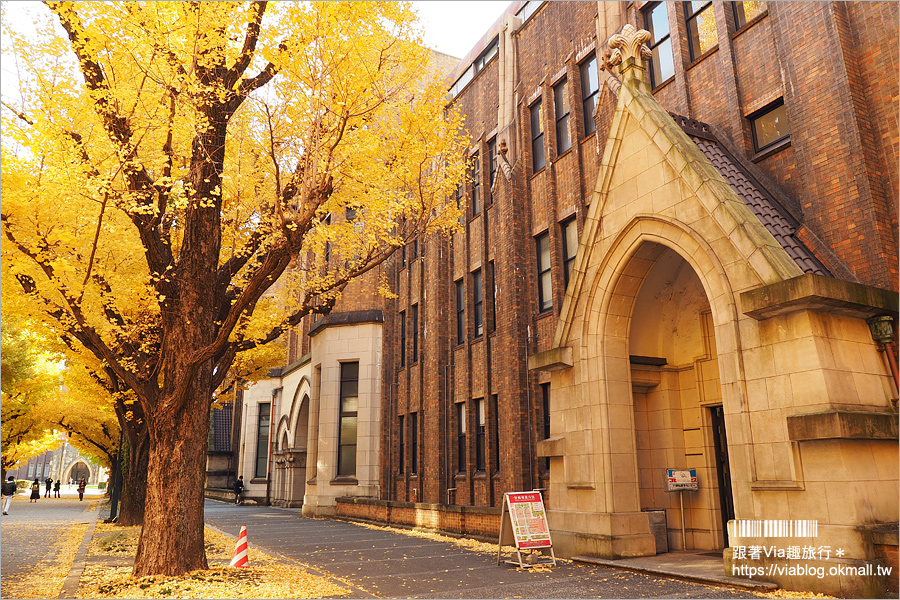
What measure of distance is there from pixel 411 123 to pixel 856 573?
9.44m

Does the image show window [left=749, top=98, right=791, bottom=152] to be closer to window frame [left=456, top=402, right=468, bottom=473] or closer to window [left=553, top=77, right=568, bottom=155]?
window [left=553, top=77, right=568, bottom=155]

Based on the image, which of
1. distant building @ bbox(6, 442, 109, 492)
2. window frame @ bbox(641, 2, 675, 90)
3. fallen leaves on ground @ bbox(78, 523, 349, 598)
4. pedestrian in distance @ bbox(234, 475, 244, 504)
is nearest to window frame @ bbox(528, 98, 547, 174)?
window frame @ bbox(641, 2, 675, 90)

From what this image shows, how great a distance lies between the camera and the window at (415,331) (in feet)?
77.4

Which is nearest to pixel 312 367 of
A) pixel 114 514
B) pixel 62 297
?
pixel 114 514

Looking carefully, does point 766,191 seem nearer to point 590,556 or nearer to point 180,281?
point 590,556

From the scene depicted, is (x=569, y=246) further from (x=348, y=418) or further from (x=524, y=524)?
(x=348, y=418)

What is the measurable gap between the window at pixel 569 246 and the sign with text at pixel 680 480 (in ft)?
19.7

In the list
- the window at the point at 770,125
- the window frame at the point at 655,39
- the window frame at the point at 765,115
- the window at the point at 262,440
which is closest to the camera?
the window frame at the point at 765,115

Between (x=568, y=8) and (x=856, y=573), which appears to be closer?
(x=856, y=573)

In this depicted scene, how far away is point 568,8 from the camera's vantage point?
1744 centimetres

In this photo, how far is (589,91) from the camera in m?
16.5

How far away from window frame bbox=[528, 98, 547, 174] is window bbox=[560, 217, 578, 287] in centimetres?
247

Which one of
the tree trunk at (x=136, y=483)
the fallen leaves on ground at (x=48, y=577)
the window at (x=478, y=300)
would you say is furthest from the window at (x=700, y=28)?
the tree trunk at (x=136, y=483)

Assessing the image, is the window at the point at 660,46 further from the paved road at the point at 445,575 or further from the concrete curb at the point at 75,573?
the concrete curb at the point at 75,573
